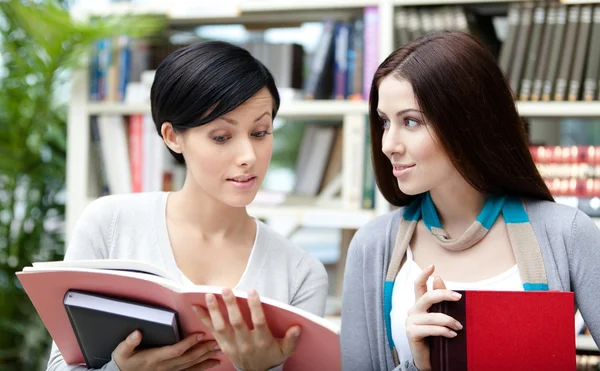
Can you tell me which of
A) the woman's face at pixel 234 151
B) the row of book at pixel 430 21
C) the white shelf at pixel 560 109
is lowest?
the woman's face at pixel 234 151

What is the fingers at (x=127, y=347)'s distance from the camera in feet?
3.73

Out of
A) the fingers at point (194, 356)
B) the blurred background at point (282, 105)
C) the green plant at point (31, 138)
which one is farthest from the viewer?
the green plant at point (31, 138)

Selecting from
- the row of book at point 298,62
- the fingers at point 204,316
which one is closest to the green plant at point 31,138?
the row of book at point 298,62

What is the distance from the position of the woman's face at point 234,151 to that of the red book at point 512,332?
45 centimetres

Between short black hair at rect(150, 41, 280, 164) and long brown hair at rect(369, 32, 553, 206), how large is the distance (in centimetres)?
26

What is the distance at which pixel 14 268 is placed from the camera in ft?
8.68

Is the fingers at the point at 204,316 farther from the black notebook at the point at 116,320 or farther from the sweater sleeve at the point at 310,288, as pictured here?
the sweater sleeve at the point at 310,288

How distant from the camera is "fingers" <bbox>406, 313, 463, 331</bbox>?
3.59 feet

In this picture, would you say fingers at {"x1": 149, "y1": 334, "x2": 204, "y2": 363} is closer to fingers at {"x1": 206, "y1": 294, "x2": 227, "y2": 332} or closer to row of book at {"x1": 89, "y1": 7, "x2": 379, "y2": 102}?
fingers at {"x1": 206, "y1": 294, "x2": 227, "y2": 332}

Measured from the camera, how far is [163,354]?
114 cm

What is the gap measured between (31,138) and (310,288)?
1757 millimetres

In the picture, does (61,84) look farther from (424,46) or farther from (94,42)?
(424,46)

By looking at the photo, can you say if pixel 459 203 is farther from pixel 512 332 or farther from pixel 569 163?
pixel 569 163

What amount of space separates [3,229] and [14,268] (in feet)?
0.52
